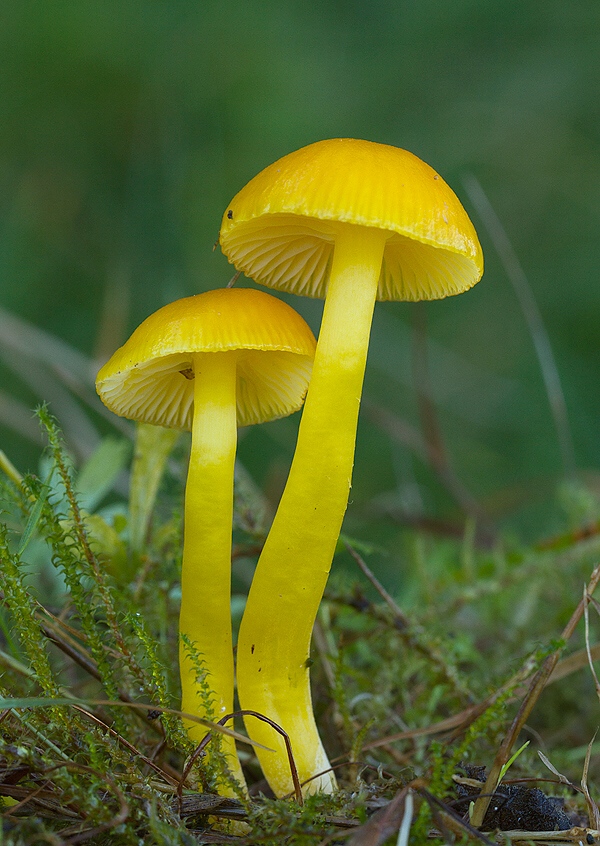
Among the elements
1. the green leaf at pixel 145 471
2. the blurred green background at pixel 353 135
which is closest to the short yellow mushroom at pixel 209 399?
the green leaf at pixel 145 471

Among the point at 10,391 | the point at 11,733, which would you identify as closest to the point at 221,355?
the point at 11,733

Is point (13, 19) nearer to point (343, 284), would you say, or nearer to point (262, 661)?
point (343, 284)

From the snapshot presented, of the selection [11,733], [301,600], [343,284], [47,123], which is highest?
[47,123]

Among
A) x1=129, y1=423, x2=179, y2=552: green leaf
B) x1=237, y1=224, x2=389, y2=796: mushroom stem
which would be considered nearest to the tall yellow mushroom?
x1=237, y1=224, x2=389, y2=796: mushroom stem

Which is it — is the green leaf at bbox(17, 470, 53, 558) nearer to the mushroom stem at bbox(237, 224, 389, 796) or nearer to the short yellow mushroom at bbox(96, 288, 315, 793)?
the short yellow mushroom at bbox(96, 288, 315, 793)

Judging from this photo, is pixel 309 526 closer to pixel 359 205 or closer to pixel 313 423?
pixel 313 423

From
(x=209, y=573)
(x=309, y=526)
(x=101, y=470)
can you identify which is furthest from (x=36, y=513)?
(x=101, y=470)
